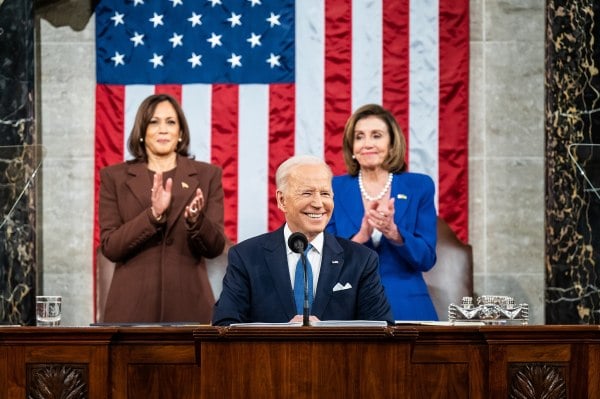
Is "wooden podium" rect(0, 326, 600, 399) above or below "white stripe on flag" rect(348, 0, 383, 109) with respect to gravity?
below

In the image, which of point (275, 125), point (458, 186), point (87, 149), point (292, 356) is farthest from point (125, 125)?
point (292, 356)

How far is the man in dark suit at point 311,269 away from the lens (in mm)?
5102

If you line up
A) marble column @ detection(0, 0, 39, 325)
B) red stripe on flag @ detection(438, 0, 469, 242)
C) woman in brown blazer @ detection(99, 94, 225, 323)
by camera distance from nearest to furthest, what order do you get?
woman in brown blazer @ detection(99, 94, 225, 323), marble column @ detection(0, 0, 39, 325), red stripe on flag @ detection(438, 0, 469, 242)

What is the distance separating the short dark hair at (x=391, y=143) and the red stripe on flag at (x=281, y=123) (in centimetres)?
116

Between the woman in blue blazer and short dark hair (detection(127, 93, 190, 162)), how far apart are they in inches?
37.2

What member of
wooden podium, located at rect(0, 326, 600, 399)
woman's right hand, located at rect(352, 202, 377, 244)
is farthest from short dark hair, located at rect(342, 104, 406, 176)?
wooden podium, located at rect(0, 326, 600, 399)

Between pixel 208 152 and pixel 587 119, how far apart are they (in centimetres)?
255

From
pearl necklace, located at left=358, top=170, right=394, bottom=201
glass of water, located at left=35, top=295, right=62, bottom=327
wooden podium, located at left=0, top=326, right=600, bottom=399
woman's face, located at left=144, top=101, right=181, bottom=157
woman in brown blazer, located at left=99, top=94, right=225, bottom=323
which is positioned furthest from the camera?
woman's face, located at left=144, top=101, right=181, bottom=157

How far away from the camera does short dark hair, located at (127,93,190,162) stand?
22.9 ft

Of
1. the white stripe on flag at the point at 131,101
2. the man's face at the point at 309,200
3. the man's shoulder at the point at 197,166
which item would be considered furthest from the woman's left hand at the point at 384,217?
the white stripe on flag at the point at 131,101

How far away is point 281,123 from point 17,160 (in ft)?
5.97

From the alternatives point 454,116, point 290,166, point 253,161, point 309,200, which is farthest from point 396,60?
point 309,200

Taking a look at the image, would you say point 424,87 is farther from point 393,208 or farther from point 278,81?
point 393,208

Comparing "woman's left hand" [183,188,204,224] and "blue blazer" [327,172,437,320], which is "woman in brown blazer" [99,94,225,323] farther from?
"blue blazer" [327,172,437,320]
